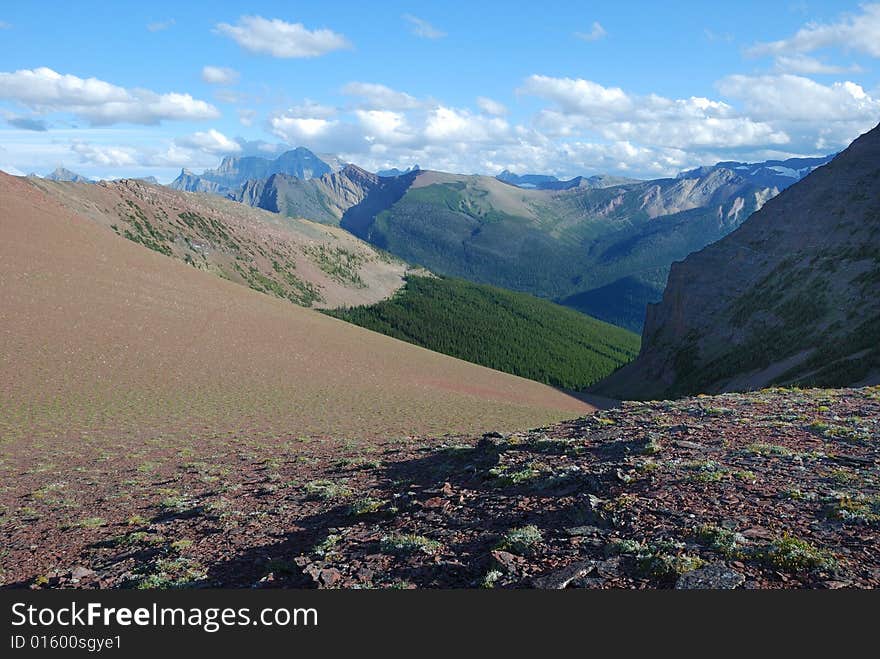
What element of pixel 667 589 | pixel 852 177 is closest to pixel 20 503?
pixel 667 589

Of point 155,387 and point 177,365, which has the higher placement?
point 177,365

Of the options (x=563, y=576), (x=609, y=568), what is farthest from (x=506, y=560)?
(x=609, y=568)

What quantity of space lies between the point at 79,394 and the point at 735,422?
3727cm

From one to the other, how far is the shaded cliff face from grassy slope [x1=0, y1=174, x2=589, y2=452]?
68.1 ft

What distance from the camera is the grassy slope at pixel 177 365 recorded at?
32.2 m

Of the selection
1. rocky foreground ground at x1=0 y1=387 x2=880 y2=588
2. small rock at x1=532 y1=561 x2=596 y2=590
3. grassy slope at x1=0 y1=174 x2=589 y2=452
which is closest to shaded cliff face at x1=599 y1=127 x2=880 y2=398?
grassy slope at x1=0 y1=174 x2=589 y2=452

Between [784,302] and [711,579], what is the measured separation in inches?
2925

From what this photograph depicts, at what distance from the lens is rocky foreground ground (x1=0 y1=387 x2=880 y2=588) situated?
8930mm

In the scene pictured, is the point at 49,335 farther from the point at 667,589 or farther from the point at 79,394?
the point at 667,589

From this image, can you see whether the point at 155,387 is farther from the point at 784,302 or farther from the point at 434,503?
the point at 784,302

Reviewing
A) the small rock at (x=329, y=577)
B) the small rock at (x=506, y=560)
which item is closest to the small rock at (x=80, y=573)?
the small rock at (x=329, y=577)

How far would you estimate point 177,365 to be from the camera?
47.0m

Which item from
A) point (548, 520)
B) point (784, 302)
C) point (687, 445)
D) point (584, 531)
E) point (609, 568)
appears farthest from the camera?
point (784, 302)

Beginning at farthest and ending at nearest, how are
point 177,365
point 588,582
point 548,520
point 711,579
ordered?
point 177,365, point 548,520, point 588,582, point 711,579
